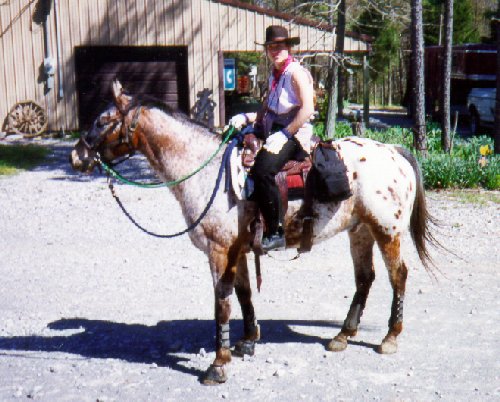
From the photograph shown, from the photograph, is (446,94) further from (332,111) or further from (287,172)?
(287,172)

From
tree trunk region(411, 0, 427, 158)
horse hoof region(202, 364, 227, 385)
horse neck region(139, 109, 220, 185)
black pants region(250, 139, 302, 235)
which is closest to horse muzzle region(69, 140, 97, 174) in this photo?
horse neck region(139, 109, 220, 185)

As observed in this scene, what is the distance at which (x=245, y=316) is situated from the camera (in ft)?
20.5

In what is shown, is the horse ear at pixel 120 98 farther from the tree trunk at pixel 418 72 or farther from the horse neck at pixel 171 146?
the tree trunk at pixel 418 72

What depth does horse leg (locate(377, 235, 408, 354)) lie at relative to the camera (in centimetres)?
614

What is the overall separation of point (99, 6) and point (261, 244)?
18781 mm

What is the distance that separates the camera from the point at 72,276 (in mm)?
8500

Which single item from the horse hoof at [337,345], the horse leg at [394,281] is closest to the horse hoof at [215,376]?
the horse hoof at [337,345]

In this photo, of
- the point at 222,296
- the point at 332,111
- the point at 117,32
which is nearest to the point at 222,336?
the point at 222,296

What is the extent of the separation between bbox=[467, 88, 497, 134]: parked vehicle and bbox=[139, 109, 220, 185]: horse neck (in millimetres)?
17401

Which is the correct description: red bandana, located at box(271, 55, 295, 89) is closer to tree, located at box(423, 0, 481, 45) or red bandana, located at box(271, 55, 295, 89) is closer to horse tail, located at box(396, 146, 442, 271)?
horse tail, located at box(396, 146, 442, 271)

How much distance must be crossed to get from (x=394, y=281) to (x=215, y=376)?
67.3 inches

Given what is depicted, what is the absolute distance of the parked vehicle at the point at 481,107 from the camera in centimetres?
2209

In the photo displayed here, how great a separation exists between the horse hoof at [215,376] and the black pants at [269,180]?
45.0 inches

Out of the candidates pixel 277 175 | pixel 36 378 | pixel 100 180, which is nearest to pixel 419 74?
pixel 100 180
